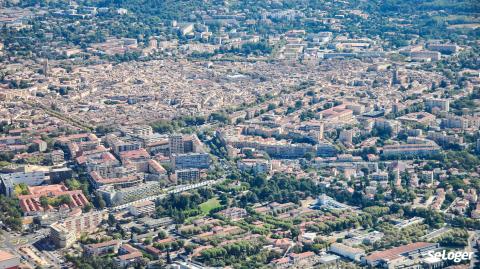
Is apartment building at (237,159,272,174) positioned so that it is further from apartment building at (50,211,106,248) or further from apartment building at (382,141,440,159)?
apartment building at (50,211,106,248)

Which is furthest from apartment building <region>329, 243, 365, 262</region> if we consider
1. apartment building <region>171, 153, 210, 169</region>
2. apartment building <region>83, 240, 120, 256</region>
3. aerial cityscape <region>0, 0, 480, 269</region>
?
apartment building <region>171, 153, 210, 169</region>

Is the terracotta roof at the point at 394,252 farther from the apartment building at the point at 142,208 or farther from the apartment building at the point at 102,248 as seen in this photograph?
the apartment building at the point at 142,208

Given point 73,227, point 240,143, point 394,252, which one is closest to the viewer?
point 394,252

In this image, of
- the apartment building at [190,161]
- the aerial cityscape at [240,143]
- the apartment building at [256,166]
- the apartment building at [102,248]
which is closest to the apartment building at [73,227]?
the aerial cityscape at [240,143]

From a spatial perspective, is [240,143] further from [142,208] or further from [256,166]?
[142,208]

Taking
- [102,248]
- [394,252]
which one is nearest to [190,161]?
[102,248]

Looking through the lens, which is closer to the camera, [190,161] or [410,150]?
[190,161]

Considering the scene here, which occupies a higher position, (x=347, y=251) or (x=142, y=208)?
(x=347, y=251)

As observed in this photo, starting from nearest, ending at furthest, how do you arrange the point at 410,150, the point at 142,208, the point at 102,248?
the point at 102,248, the point at 142,208, the point at 410,150

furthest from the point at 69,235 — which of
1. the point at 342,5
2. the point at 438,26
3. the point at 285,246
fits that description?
the point at 342,5
